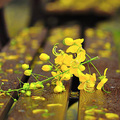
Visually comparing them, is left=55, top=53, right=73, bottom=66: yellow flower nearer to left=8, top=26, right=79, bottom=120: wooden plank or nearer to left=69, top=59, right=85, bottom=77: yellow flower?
left=69, top=59, right=85, bottom=77: yellow flower

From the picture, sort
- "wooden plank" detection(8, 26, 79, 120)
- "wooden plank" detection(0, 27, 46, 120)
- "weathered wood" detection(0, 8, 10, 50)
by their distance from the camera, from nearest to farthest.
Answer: "wooden plank" detection(8, 26, 79, 120) → "wooden plank" detection(0, 27, 46, 120) → "weathered wood" detection(0, 8, 10, 50)

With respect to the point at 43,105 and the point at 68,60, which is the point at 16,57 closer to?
the point at 68,60

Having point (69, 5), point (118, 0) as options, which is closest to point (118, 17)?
point (118, 0)

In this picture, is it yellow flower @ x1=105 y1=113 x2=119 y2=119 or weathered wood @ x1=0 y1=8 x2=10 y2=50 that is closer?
yellow flower @ x1=105 y1=113 x2=119 y2=119

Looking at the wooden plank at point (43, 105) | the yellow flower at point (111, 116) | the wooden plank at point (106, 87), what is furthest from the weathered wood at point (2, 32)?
the yellow flower at point (111, 116)

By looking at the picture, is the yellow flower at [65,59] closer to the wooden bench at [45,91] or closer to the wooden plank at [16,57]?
the wooden bench at [45,91]

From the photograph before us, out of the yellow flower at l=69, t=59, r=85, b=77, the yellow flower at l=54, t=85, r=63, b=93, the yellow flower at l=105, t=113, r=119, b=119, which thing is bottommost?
the yellow flower at l=105, t=113, r=119, b=119

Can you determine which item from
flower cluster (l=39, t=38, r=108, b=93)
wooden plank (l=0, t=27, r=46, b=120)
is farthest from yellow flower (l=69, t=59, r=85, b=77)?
wooden plank (l=0, t=27, r=46, b=120)

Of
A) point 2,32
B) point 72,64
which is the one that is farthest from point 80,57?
→ point 2,32
